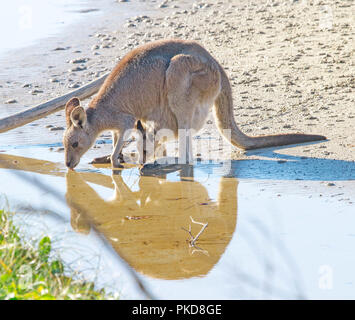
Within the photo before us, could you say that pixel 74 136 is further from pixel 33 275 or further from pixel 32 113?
pixel 33 275

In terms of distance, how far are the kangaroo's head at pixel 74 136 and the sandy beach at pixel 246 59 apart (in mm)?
636

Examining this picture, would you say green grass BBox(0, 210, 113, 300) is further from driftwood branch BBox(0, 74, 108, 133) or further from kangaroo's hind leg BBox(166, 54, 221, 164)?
driftwood branch BBox(0, 74, 108, 133)

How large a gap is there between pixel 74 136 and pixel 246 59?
325 centimetres

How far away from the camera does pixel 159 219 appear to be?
16.2 feet

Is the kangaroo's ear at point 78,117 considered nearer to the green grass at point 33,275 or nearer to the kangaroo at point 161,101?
the kangaroo at point 161,101

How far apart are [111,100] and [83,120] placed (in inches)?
12.2

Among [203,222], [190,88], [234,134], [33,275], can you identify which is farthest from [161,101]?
[33,275]

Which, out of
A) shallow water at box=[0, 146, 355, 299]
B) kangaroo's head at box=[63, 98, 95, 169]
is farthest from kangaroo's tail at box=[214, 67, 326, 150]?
kangaroo's head at box=[63, 98, 95, 169]

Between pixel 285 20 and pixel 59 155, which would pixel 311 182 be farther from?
pixel 285 20

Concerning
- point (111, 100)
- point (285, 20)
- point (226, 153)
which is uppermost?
point (285, 20)

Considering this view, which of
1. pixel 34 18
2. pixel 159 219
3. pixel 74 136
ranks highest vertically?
pixel 34 18
